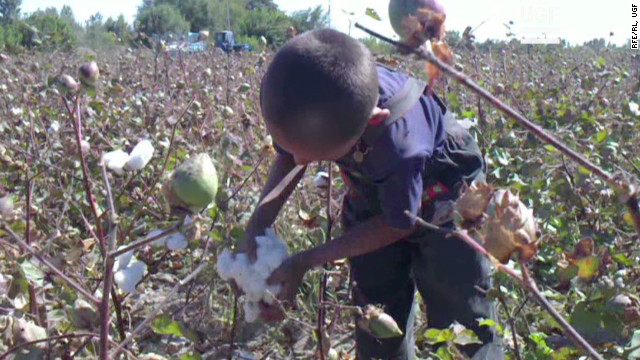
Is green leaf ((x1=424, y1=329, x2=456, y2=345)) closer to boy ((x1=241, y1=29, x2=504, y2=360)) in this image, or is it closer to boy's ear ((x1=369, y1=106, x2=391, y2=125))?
boy ((x1=241, y1=29, x2=504, y2=360))

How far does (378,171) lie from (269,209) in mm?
387

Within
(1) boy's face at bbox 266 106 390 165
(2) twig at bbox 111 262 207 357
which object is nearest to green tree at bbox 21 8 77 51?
(1) boy's face at bbox 266 106 390 165

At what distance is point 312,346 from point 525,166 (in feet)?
3.23

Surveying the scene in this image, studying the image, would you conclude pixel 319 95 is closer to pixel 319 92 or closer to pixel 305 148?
pixel 319 92

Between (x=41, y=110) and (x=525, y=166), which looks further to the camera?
(x=41, y=110)

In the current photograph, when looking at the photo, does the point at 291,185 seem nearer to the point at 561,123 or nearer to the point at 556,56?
the point at 561,123

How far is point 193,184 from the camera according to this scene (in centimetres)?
101

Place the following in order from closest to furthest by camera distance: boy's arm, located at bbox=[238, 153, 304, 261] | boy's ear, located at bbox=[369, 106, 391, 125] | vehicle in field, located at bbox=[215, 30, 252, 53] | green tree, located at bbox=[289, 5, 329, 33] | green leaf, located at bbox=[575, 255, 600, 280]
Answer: green leaf, located at bbox=[575, 255, 600, 280]
boy's ear, located at bbox=[369, 106, 391, 125]
boy's arm, located at bbox=[238, 153, 304, 261]
green tree, located at bbox=[289, 5, 329, 33]
vehicle in field, located at bbox=[215, 30, 252, 53]

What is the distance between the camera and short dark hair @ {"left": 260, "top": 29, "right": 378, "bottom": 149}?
1307 millimetres


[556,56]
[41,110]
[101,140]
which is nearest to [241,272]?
[101,140]

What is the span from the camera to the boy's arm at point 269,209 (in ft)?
5.61

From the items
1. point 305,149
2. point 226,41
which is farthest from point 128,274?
point 226,41

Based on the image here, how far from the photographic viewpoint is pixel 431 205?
6.12 feet

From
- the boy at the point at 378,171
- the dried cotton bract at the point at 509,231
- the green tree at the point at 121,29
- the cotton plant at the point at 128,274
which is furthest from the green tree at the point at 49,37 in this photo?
the dried cotton bract at the point at 509,231
